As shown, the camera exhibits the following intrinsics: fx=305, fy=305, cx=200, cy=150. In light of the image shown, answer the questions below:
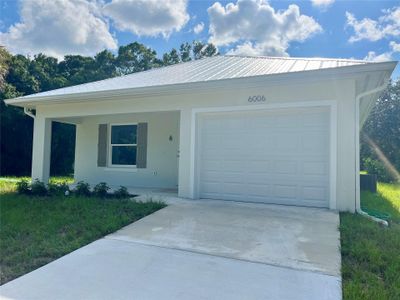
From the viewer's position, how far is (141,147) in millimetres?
10758

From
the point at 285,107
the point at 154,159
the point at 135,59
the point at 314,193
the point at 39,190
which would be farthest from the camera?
the point at 135,59

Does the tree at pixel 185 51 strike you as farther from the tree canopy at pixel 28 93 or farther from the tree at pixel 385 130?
the tree at pixel 385 130

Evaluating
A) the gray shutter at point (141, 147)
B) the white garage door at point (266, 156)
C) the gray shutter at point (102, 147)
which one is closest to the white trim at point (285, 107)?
the white garage door at point (266, 156)

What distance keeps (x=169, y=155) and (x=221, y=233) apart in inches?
230

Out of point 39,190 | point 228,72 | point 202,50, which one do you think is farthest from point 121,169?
point 202,50

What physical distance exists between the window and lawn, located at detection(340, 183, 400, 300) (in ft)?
24.2

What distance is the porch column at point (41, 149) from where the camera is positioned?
1012 centimetres

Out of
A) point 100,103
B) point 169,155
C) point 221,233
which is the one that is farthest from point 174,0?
point 221,233

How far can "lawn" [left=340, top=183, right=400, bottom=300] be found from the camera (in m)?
3.03

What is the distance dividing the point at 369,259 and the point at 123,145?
29.5 feet

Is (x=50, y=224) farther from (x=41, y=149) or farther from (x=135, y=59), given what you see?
(x=135, y=59)

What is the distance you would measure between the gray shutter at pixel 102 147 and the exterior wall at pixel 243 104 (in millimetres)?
1664

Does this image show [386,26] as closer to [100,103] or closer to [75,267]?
[100,103]

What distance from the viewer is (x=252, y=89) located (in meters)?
7.34
